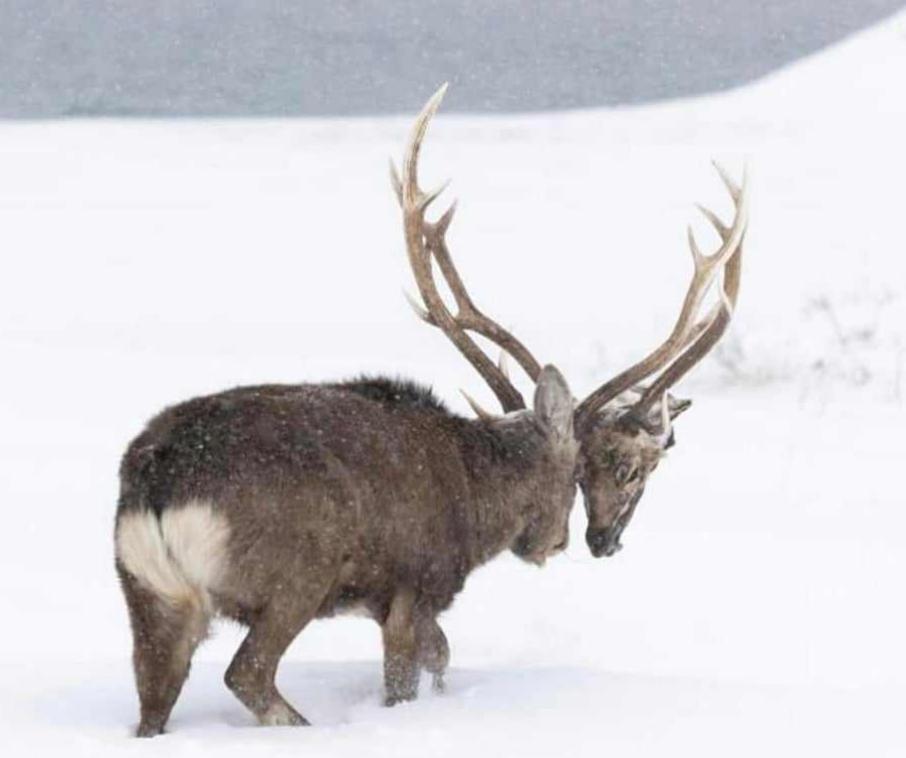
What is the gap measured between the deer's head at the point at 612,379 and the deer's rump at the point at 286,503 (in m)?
0.70

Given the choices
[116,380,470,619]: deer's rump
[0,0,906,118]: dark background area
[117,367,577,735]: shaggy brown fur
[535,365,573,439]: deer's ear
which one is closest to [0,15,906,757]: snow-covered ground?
[117,367,577,735]: shaggy brown fur

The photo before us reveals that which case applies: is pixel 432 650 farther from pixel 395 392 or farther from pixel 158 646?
pixel 158 646

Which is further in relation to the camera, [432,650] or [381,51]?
[381,51]

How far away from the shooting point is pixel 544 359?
52.7 feet

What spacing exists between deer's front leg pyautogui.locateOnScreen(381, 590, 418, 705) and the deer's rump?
Result: 0.05m

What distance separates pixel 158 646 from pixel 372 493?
2.51 feet

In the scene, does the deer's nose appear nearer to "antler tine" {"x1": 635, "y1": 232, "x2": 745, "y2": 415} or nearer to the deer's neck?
the deer's neck

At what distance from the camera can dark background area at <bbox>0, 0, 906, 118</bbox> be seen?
3006 centimetres

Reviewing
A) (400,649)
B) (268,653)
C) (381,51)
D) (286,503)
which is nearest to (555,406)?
(400,649)

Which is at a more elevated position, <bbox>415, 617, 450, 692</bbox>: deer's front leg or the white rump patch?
the white rump patch

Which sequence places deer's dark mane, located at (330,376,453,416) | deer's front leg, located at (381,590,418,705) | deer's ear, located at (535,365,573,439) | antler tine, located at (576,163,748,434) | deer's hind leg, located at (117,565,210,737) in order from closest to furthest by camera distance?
deer's hind leg, located at (117,565,210,737) < deer's front leg, located at (381,590,418,705) < deer's dark mane, located at (330,376,453,416) < deer's ear, located at (535,365,573,439) < antler tine, located at (576,163,748,434)

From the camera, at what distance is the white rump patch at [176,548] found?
19.4ft

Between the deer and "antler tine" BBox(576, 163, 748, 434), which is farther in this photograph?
"antler tine" BBox(576, 163, 748, 434)

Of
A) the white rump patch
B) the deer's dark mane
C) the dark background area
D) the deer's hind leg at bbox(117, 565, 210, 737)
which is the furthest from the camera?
the dark background area
